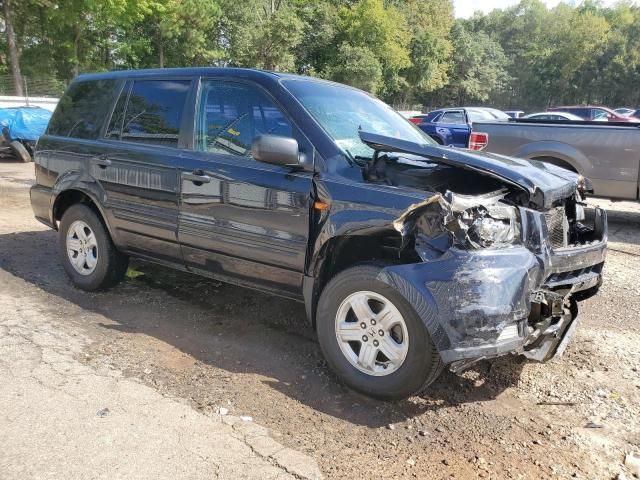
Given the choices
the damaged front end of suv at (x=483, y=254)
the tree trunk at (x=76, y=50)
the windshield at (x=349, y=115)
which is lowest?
the damaged front end of suv at (x=483, y=254)

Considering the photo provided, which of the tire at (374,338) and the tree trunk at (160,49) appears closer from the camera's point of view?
the tire at (374,338)

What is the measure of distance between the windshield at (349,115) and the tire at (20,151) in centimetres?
1275

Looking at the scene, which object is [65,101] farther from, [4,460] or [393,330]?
[393,330]

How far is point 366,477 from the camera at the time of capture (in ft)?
8.14

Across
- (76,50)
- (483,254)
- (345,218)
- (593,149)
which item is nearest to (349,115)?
(345,218)

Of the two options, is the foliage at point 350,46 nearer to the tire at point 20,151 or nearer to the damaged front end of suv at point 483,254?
the tire at point 20,151

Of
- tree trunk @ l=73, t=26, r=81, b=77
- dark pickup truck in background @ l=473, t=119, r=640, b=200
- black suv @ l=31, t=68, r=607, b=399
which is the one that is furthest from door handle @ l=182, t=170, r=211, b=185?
tree trunk @ l=73, t=26, r=81, b=77

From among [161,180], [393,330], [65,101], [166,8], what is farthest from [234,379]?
[166,8]

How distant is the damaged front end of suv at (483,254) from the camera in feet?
8.97

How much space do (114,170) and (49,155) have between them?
40.5 inches

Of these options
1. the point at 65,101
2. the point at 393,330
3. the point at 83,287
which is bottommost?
the point at 83,287

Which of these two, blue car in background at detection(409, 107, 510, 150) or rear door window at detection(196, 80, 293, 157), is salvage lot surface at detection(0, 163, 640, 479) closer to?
rear door window at detection(196, 80, 293, 157)

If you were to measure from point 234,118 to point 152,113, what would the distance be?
91 cm

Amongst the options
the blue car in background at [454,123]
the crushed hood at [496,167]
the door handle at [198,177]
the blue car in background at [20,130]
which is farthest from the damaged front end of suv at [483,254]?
the blue car in background at [20,130]
